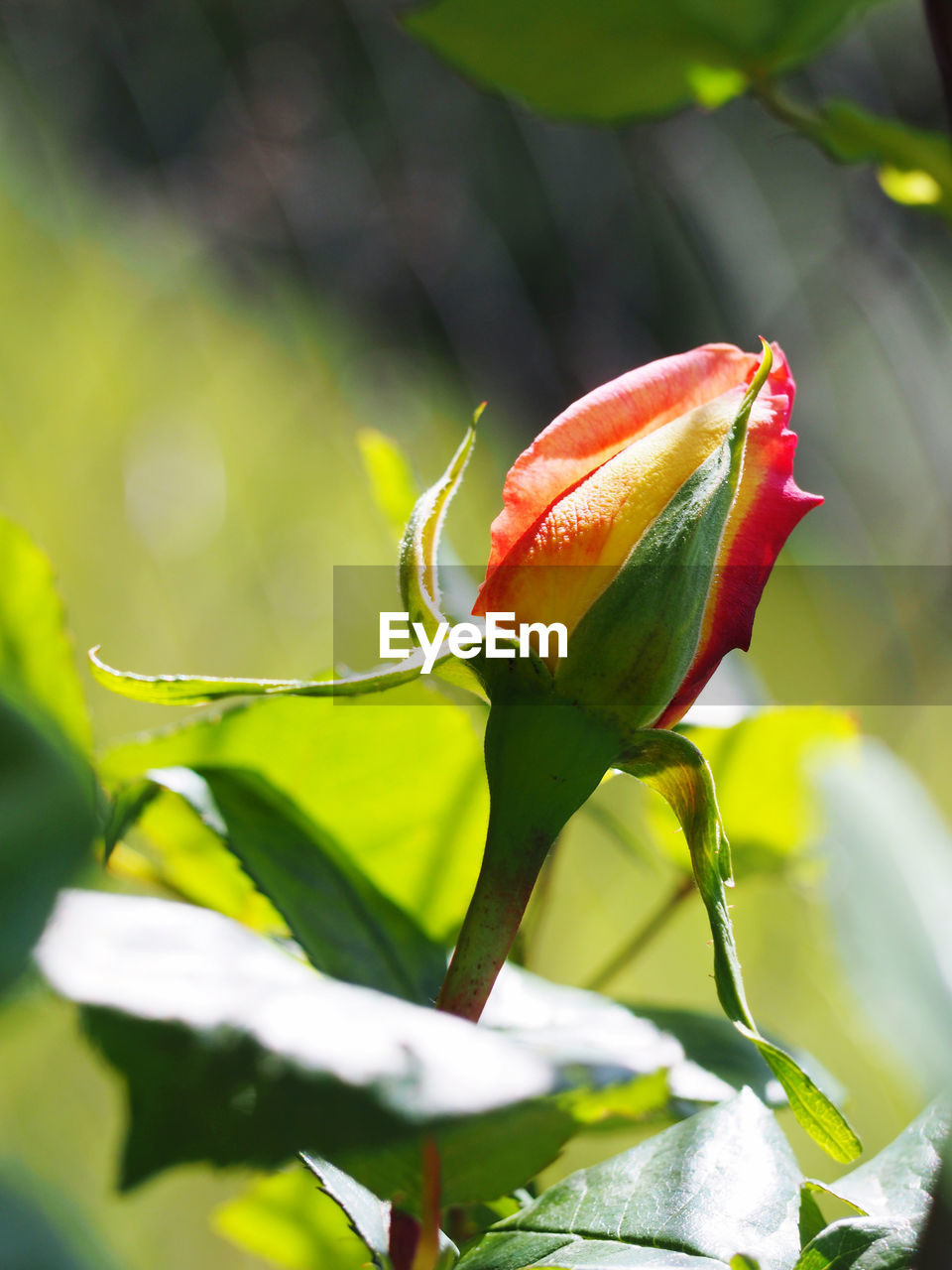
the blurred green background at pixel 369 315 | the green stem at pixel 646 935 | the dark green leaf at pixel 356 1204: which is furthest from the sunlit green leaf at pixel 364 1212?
the blurred green background at pixel 369 315

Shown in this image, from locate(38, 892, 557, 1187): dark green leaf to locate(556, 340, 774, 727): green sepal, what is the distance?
51 mm

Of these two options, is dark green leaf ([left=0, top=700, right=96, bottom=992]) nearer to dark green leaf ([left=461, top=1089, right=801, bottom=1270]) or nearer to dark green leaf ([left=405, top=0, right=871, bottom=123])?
dark green leaf ([left=461, top=1089, right=801, bottom=1270])

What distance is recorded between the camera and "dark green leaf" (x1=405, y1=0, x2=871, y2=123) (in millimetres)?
226

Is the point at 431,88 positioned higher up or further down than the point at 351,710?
higher up

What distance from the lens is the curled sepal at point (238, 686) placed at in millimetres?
135

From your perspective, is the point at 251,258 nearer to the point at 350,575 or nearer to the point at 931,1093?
the point at 350,575

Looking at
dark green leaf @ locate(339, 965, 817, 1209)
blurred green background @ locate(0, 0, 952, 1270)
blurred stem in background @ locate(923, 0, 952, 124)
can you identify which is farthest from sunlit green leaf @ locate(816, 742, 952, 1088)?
blurred green background @ locate(0, 0, 952, 1270)

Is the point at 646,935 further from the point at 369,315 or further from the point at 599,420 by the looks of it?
the point at 369,315

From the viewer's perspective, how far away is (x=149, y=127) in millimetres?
1372

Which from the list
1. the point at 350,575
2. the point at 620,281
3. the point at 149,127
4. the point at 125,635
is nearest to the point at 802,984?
the point at 350,575

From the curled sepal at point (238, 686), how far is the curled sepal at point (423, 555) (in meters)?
0.01

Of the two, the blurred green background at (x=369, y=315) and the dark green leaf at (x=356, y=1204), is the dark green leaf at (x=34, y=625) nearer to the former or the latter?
the dark green leaf at (x=356, y=1204)

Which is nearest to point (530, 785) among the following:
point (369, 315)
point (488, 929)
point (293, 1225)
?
point (488, 929)

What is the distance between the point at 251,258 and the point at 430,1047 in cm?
139
